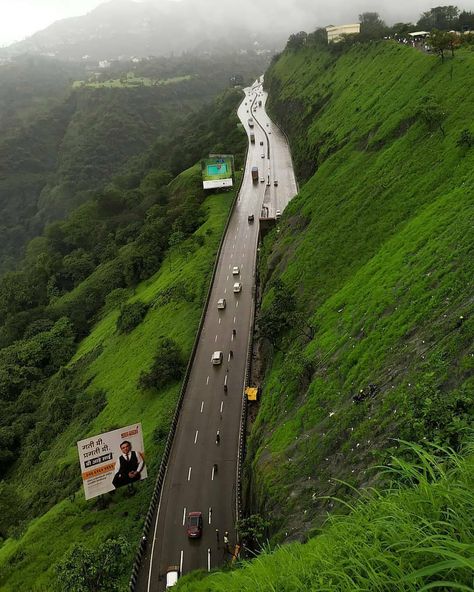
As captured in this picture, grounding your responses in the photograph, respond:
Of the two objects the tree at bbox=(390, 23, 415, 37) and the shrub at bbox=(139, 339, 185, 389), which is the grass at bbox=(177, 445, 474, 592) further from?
the tree at bbox=(390, 23, 415, 37)

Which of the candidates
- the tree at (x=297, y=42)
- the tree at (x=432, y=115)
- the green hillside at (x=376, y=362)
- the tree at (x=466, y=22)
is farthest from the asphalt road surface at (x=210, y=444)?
the tree at (x=297, y=42)

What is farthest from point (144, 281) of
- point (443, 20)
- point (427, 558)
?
point (443, 20)

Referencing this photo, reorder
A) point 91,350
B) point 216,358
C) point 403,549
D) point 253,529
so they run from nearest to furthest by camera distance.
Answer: point 403,549 → point 253,529 → point 216,358 → point 91,350

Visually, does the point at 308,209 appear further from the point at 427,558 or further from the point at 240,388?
the point at 427,558

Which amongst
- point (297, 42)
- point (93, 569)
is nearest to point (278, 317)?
point (93, 569)

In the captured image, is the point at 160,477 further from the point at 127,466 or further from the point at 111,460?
the point at 111,460

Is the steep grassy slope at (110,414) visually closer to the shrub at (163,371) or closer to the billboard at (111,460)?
the shrub at (163,371)
